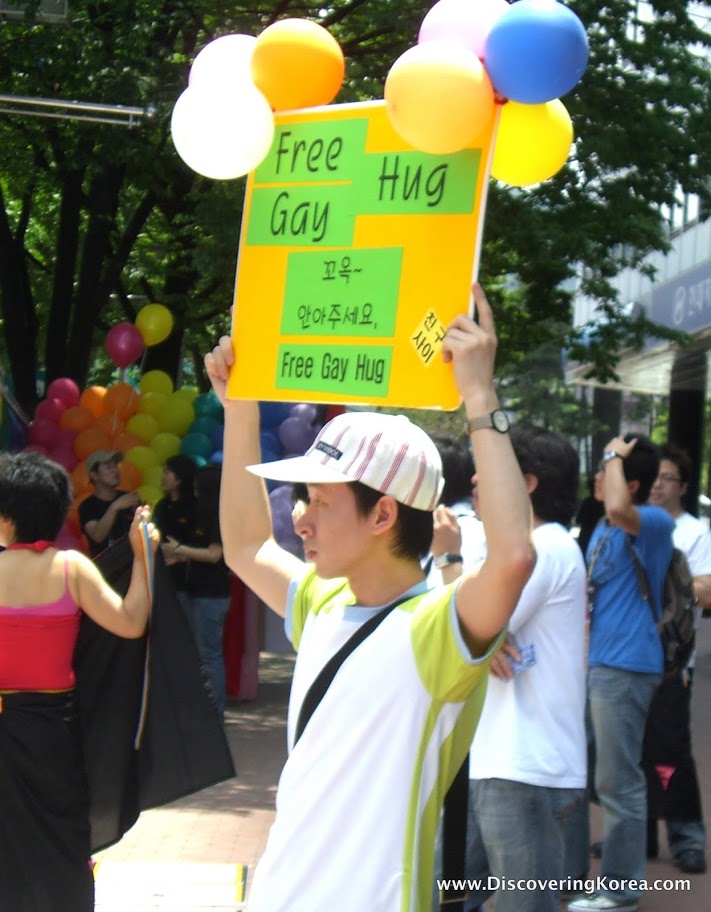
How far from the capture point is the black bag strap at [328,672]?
109 inches

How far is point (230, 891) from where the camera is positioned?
6.49 meters

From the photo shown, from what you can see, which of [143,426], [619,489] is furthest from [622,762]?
[143,426]

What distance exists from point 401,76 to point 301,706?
4.20ft

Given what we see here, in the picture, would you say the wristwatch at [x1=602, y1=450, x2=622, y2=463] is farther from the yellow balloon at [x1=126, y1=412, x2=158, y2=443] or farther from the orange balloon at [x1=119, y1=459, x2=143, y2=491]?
the yellow balloon at [x1=126, y1=412, x2=158, y2=443]

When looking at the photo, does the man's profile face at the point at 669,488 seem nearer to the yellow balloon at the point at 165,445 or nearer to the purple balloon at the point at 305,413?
the purple balloon at the point at 305,413

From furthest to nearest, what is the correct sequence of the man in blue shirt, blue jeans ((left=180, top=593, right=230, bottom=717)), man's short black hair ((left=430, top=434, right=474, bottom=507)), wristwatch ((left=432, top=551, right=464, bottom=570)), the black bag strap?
blue jeans ((left=180, top=593, right=230, bottom=717)) < the man in blue shirt < man's short black hair ((left=430, top=434, right=474, bottom=507)) < wristwatch ((left=432, top=551, right=464, bottom=570)) < the black bag strap

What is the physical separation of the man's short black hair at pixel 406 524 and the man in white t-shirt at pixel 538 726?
1441 millimetres

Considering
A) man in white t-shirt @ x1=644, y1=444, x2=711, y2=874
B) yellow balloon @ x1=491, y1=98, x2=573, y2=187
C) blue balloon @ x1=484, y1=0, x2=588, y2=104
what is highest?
blue balloon @ x1=484, y1=0, x2=588, y2=104

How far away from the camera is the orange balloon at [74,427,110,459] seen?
11750 millimetres

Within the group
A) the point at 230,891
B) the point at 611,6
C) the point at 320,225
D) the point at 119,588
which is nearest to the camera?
the point at 320,225

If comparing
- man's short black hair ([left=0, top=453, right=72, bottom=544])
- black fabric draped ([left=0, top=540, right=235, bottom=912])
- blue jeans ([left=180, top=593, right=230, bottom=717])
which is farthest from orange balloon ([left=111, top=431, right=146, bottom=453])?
man's short black hair ([left=0, top=453, right=72, bottom=544])

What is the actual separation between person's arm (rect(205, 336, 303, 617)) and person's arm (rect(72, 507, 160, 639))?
1692 millimetres

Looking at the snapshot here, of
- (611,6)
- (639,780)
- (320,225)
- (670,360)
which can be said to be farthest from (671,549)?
(670,360)

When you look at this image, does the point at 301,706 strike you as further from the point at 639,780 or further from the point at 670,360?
the point at 670,360
